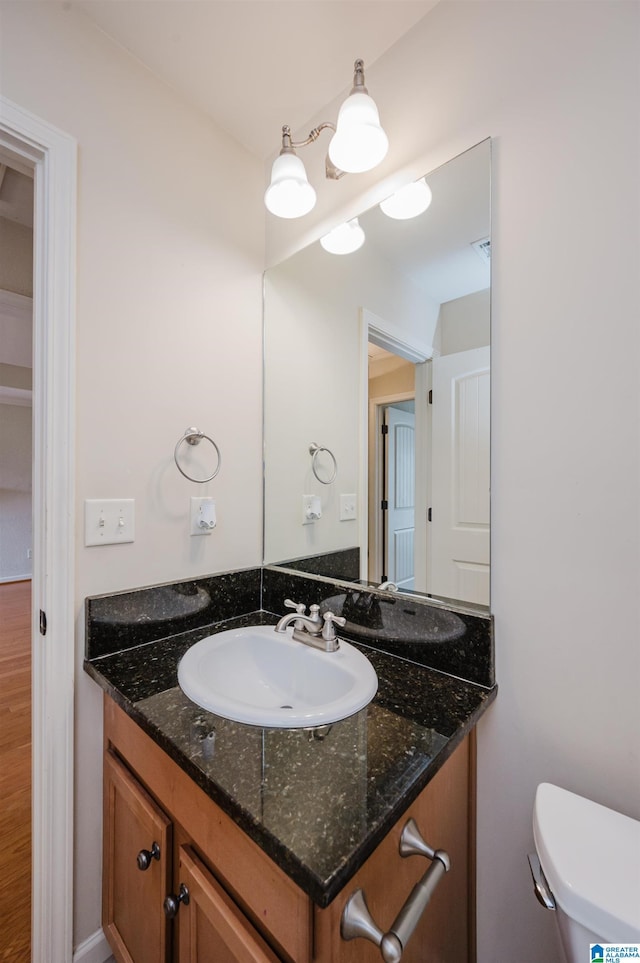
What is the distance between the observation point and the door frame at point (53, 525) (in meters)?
0.95

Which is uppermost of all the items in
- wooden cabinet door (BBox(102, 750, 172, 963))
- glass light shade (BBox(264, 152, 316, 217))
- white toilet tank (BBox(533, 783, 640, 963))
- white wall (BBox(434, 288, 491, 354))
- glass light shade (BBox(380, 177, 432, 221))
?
glass light shade (BBox(264, 152, 316, 217))

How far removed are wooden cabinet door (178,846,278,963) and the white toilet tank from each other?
1.38 feet

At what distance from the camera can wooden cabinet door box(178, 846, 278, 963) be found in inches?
22.7

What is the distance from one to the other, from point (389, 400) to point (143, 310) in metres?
0.76

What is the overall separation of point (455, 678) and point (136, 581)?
2.86 ft

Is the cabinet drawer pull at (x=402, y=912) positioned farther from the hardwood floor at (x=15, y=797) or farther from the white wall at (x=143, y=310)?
the hardwood floor at (x=15, y=797)

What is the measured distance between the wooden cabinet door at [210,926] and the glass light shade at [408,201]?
1.52 metres

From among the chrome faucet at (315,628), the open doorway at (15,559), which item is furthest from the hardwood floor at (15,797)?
the chrome faucet at (315,628)

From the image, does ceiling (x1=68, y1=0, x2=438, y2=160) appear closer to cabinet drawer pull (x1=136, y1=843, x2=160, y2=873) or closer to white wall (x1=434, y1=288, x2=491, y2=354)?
white wall (x1=434, y1=288, x2=491, y2=354)

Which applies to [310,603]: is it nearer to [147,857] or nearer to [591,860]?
[147,857]

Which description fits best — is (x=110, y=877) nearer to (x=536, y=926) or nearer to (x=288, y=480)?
(x=536, y=926)

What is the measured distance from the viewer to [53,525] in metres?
0.95

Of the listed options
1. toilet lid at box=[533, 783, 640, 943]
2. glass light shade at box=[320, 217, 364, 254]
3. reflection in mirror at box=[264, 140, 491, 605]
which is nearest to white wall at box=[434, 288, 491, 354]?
reflection in mirror at box=[264, 140, 491, 605]

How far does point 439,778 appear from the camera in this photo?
2.50 feet
